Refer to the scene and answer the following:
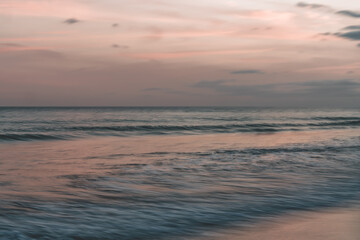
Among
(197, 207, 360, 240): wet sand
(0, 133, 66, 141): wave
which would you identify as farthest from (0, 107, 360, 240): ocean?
(0, 133, 66, 141): wave

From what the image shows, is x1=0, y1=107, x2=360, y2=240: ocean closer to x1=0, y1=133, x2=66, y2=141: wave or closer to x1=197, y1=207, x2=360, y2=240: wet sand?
x1=197, y1=207, x2=360, y2=240: wet sand

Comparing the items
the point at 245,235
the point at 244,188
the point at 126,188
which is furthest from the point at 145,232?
the point at 244,188

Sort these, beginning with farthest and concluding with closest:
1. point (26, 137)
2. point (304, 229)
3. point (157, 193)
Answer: point (26, 137), point (157, 193), point (304, 229)

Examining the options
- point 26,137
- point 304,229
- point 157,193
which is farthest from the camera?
point 26,137

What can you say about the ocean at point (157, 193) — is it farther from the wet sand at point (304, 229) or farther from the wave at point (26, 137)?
the wave at point (26, 137)

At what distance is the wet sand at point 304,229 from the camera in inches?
188

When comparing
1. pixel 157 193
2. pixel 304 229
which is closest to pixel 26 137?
pixel 157 193

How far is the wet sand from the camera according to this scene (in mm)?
4781

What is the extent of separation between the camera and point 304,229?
16.7ft

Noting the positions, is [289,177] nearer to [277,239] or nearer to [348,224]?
[348,224]

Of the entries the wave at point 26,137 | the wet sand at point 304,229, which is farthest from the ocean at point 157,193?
the wave at point 26,137

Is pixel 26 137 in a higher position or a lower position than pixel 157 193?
higher

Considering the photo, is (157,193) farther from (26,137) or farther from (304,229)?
(26,137)

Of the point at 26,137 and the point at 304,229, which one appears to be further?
the point at 26,137
